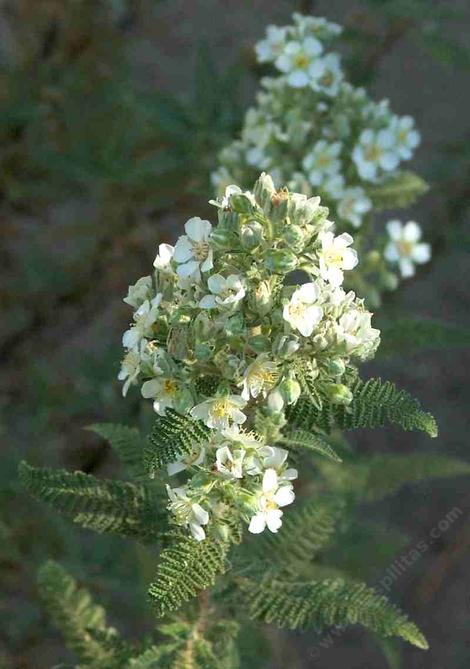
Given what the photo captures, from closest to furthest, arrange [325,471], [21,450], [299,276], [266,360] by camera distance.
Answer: [266,360], [325,471], [299,276], [21,450]

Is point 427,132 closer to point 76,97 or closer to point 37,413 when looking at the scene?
point 76,97

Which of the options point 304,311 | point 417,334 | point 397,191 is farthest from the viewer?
point 397,191

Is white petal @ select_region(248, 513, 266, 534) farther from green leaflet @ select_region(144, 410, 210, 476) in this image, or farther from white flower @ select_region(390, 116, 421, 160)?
white flower @ select_region(390, 116, 421, 160)

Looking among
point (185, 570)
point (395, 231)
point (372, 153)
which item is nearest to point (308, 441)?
point (185, 570)

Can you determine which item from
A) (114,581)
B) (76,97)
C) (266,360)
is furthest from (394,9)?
(114,581)

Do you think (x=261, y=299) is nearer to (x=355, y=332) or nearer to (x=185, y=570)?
(x=355, y=332)

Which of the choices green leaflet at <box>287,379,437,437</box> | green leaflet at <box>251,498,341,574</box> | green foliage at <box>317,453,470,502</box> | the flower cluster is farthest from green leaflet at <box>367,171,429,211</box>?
green leaflet at <box>287,379,437,437</box>
